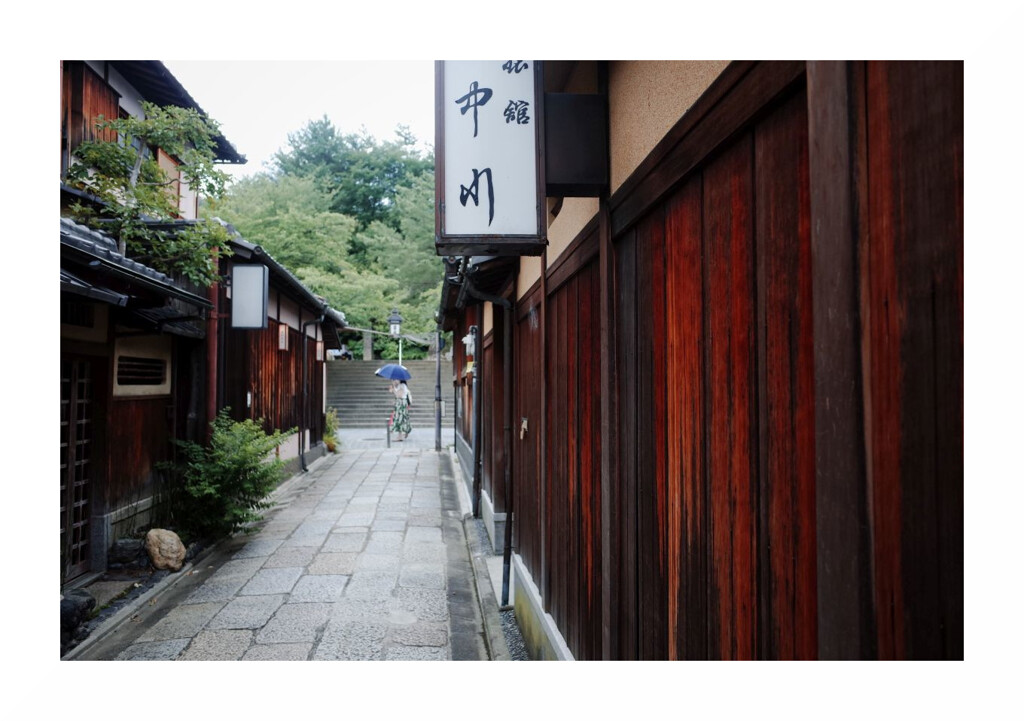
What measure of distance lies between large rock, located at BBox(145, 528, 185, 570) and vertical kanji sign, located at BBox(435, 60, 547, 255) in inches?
252

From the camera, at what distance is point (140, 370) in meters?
8.27

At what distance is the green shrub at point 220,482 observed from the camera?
848 centimetres

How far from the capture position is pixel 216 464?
27.9 ft

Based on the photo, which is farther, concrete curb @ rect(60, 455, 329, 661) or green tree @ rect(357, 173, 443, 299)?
green tree @ rect(357, 173, 443, 299)

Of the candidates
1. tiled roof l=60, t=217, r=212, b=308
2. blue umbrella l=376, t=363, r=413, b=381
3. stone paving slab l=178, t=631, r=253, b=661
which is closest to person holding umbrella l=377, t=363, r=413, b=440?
blue umbrella l=376, t=363, r=413, b=381

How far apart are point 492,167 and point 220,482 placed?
23.5 ft

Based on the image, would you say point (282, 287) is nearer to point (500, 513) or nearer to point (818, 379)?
point (500, 513)

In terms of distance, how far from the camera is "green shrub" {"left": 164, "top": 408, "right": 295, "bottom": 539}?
27.8 ft

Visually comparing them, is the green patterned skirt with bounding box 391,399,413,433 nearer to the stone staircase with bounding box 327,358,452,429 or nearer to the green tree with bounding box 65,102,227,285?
the stone staircase with bounding box 327,358,452,429

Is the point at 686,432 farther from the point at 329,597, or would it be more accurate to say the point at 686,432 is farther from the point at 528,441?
the point at 329,597

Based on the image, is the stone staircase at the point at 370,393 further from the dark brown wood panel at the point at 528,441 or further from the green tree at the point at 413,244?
the dark brown wood panel at the point at 528,441

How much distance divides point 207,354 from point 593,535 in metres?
8.28

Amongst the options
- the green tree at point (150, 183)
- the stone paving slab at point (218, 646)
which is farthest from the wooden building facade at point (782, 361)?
the green tree at point (150, 183)

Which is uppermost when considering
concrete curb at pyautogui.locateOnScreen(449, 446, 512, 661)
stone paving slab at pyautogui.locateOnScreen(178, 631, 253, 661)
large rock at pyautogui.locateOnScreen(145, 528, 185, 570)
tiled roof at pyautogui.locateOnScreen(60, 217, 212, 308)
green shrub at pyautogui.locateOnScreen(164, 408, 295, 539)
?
tiled roof at pyautogui.locateOnScreen(60, 217, 212, 308)
